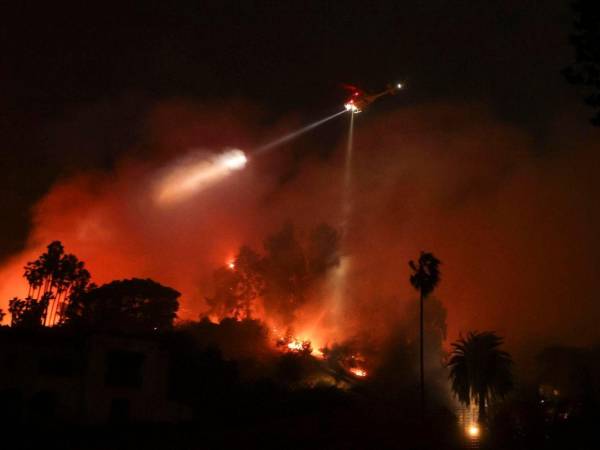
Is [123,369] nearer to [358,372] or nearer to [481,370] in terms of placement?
[481,370]

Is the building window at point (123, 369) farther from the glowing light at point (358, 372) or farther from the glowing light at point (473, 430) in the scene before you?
the glowing light at point (358, 372)

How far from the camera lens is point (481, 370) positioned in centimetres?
5491

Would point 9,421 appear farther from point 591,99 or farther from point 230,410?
point 591,99

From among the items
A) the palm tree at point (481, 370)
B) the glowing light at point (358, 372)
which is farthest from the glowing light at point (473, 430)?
the glowing light at point (358, 372)

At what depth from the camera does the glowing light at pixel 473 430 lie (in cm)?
3625

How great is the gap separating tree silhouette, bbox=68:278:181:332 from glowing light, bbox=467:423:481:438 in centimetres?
4878

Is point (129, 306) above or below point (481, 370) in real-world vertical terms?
above

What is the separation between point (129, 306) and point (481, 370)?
50.9 m

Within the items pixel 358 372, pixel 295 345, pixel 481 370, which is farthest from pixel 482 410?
pixel 295 345

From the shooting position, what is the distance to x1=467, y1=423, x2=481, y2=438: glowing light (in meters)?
36.2

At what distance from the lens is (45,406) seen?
36.5 metres

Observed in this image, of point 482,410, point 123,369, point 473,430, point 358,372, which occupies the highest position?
point 358,372

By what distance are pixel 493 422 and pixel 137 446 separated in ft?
77.1

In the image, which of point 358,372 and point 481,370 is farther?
point 358,372
